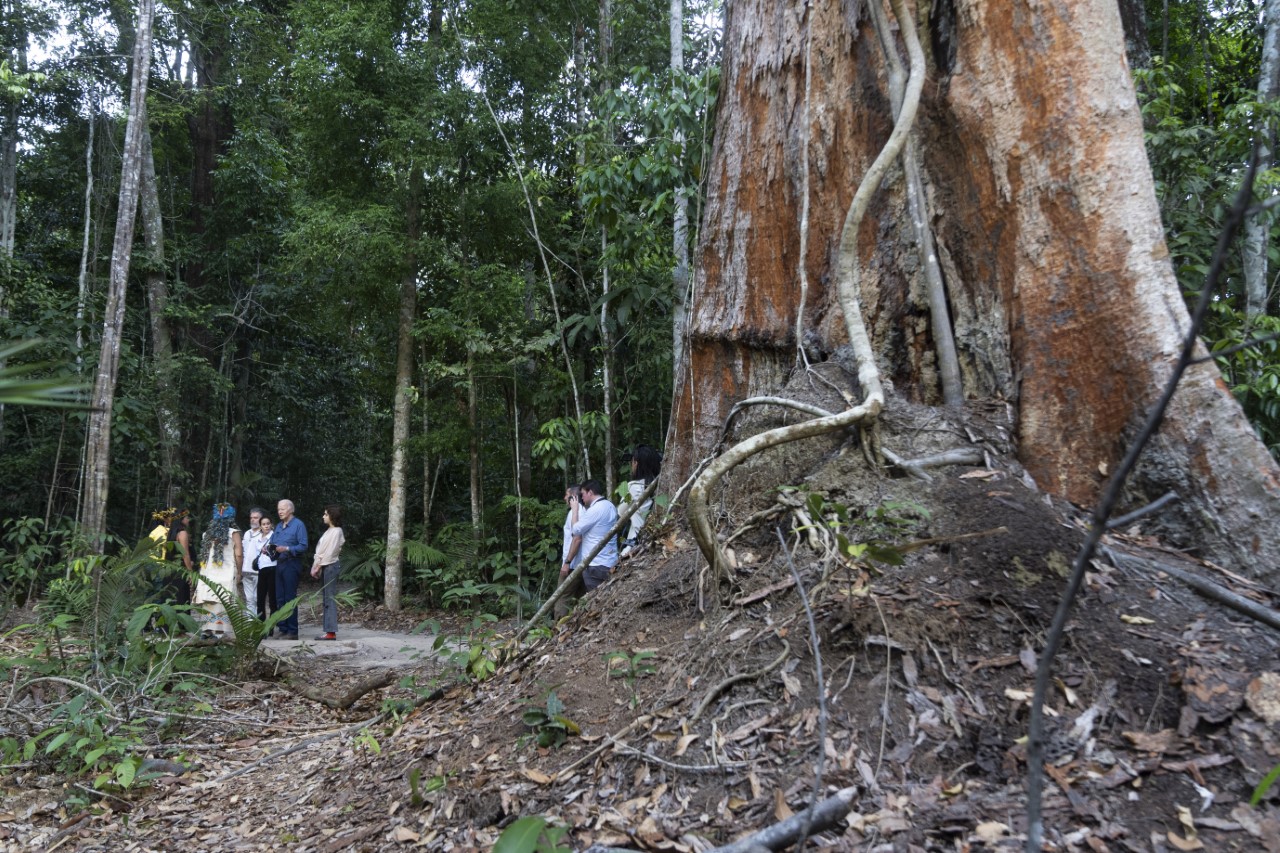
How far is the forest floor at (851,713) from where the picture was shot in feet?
9.23

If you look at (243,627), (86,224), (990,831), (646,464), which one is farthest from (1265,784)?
(86,224)

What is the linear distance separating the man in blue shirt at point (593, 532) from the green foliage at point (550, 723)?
11.0ft

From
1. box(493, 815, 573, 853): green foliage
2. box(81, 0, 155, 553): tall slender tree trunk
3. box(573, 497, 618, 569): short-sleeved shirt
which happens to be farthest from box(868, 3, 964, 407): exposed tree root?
box(81, 0, 155, 553): tall slender tree trunk

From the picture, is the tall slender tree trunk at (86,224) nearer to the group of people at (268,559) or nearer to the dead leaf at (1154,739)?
the group of people at (268,559)

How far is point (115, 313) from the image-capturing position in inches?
476

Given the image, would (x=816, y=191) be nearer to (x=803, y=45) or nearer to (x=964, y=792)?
(x=803, y=45)

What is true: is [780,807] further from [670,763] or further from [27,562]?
[27,562]

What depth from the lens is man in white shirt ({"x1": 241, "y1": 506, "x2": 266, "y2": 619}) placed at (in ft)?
35.8

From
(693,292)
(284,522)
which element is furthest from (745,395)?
(284,522)

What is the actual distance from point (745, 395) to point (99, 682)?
4878mm

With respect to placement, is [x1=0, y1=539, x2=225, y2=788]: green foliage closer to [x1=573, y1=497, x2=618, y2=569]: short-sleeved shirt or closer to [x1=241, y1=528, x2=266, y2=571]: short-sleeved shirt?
[x1=241, y1=528, x2=266, y2=571]: short-sleeved shirt

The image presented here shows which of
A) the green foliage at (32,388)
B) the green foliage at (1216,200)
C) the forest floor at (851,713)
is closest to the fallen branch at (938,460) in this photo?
the forest floor at (851,713)

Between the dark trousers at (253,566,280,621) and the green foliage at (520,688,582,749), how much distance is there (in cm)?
796

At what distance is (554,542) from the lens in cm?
1369
